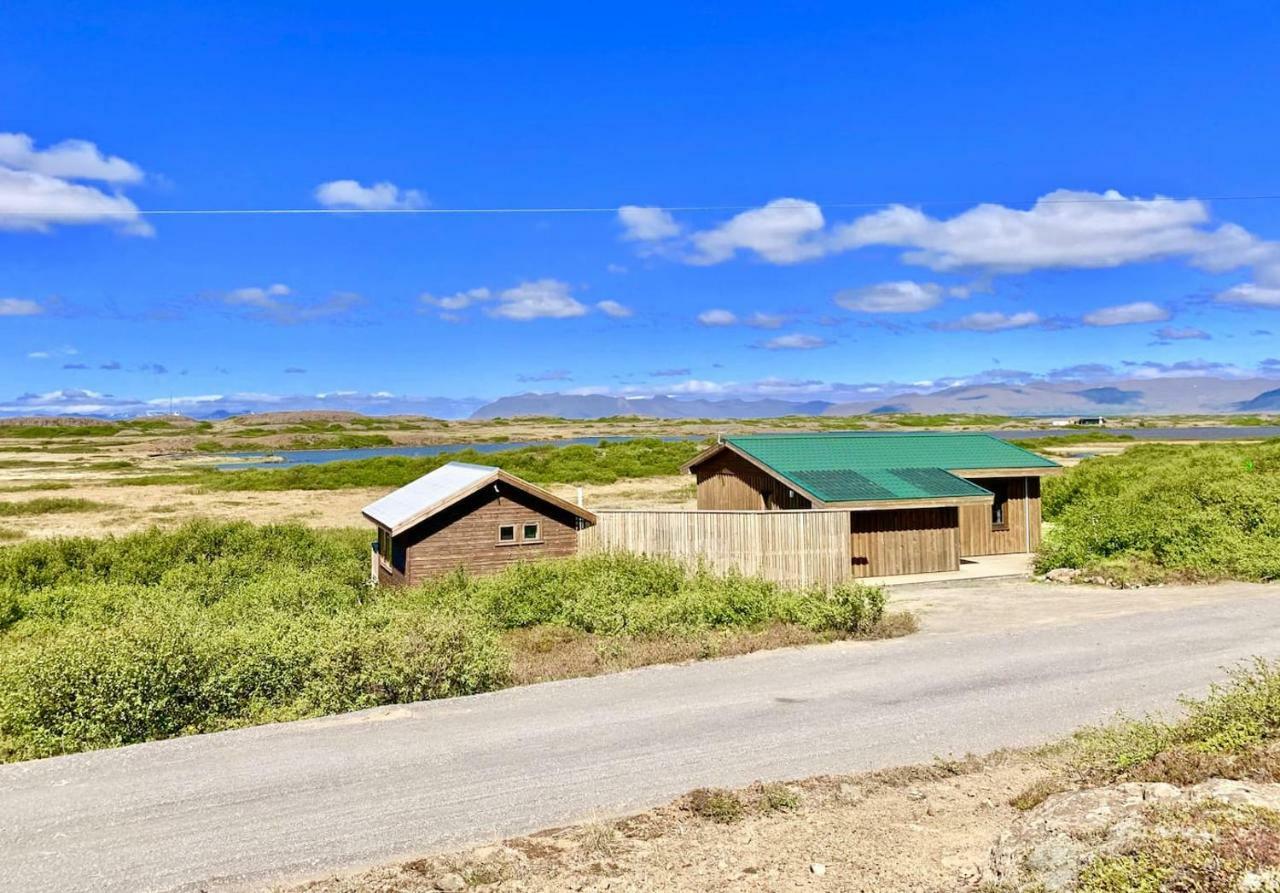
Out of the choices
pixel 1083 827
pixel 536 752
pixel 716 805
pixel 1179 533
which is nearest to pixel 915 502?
pixel 1179 533

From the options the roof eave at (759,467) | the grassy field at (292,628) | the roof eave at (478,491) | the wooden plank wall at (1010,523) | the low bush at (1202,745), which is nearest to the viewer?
the low bush at (1202,745)

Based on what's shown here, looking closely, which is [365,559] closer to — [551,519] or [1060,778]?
[551,519]

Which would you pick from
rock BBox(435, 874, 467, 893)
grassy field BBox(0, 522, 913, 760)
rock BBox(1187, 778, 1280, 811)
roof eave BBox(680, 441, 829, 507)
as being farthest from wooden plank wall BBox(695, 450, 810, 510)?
rock BBox(435, 874, 467, 893)

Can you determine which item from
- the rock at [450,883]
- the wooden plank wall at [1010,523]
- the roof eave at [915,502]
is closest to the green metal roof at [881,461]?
the roof eave at [915,502]

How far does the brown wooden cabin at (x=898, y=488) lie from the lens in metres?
25.0

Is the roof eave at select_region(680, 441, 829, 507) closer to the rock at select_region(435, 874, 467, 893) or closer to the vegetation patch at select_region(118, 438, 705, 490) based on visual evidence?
the rock at select_region(435, 874, 467, 893)

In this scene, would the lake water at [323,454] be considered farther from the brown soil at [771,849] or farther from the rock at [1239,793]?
the rock at [1239,793]

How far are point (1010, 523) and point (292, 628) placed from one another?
23111mm

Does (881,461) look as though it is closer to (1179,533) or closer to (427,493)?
(1179,533)

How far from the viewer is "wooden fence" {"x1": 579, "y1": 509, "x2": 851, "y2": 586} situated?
859 inches

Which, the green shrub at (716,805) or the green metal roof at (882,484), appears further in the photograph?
the green metal roof at (882,484)

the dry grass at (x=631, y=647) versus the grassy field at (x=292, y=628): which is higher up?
the grassy field at (x=292, y=628)

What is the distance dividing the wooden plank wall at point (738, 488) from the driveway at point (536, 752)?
450 inches

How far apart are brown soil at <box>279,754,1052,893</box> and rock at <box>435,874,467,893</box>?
4cm
